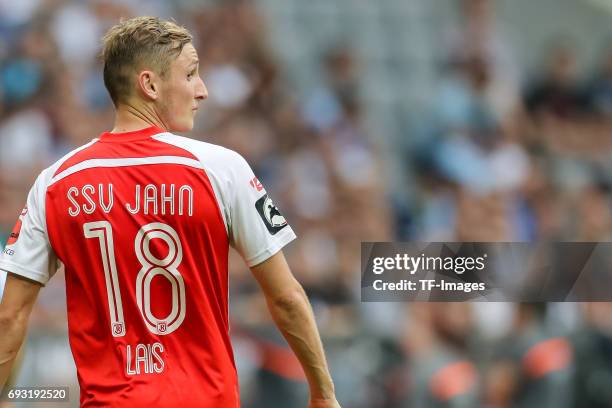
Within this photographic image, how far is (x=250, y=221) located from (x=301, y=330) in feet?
1.06

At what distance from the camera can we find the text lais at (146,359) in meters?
3.06

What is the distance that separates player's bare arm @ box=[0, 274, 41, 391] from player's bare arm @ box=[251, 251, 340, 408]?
67cm

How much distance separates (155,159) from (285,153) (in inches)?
241

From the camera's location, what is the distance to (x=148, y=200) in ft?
10.1

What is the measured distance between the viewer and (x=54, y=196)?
3.15 metres

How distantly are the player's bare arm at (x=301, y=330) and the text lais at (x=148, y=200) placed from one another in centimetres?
32

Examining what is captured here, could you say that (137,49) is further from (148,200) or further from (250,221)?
(250,221)

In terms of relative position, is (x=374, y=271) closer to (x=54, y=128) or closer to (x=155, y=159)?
A: (x=155, y=159)

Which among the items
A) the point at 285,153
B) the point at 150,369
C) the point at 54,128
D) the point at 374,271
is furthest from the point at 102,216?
the point at 285,153

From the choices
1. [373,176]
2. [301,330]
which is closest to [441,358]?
[373,176]

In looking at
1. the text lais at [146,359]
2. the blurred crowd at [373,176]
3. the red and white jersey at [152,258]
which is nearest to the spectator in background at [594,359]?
the blurred crowd at [373,176]

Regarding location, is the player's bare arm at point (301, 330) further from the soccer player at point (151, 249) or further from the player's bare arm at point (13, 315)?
the player's bare arm at point (13, 315)

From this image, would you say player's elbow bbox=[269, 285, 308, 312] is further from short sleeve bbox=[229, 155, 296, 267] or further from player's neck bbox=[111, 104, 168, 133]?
player's neck bbox=[111, 104, 168, 133]

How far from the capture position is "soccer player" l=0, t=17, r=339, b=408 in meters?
3.06
